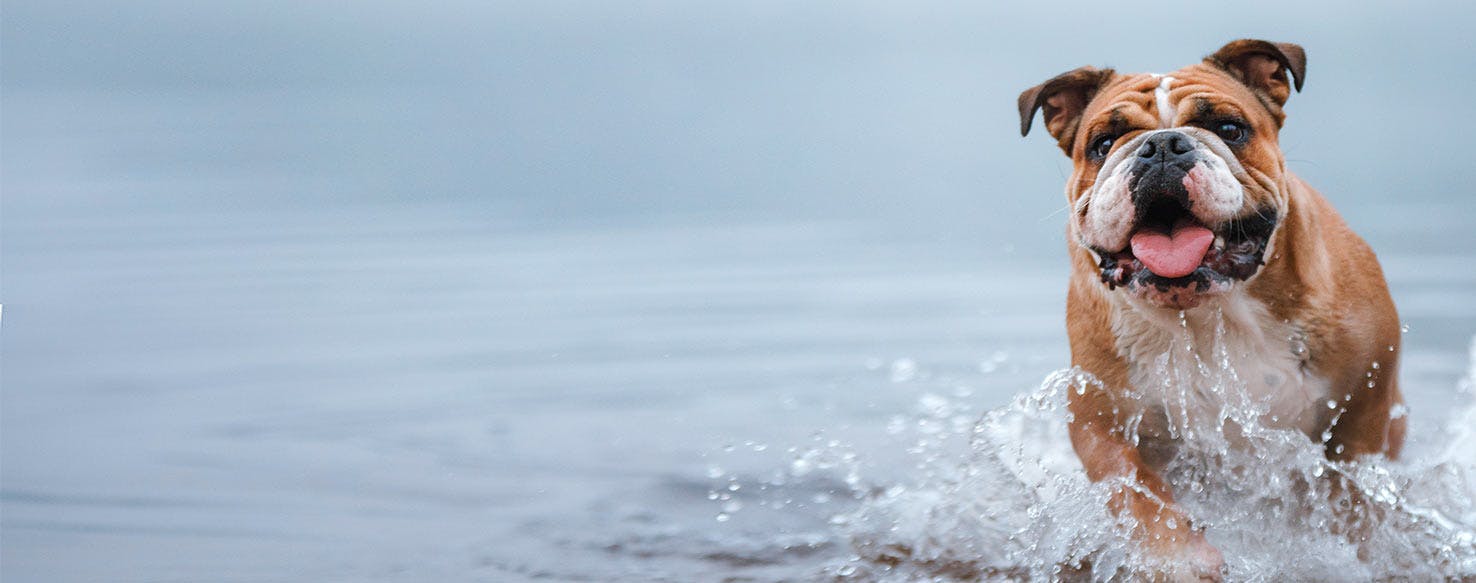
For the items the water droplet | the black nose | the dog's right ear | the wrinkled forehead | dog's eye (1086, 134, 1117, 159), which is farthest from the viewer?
the water droplet

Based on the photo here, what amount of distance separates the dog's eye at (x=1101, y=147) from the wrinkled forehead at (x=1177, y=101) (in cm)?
4

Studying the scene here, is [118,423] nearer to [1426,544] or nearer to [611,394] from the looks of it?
[611,394]

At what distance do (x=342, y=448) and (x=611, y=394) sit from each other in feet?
3.77

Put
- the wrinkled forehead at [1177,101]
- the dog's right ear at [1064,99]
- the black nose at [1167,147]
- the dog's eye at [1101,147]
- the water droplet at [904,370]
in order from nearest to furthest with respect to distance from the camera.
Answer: the black nose at [1167,147], the wrinkled forehead at [1177,101], the dog's eye at [1101,147], the dog's right ear at [1064,99], the water droplet at [904,370]

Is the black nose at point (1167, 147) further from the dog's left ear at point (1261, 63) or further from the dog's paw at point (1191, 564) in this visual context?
the dog's paw at point (1191, 564)

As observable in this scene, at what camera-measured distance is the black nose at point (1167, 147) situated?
4.18m

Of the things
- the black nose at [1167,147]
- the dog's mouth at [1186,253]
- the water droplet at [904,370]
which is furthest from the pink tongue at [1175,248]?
the water droplet at [904,370]

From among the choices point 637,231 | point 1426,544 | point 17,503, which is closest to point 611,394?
point 17,503

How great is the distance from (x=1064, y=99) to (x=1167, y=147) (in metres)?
0.76

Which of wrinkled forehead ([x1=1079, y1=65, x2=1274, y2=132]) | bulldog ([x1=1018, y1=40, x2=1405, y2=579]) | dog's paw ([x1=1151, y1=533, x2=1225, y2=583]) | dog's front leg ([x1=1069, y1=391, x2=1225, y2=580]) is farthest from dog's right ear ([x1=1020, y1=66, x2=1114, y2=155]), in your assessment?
dog's paw ([x1=1151, y1=533, x2=1225, y2=583])

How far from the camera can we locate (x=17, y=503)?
5.62m

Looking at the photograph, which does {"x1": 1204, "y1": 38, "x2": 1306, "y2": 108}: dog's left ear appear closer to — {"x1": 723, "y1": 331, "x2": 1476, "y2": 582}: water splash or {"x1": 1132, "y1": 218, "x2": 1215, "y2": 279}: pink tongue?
{"x1": 1132, "y1": 218, "x2": 1215, "y2": 279}: pink tongue

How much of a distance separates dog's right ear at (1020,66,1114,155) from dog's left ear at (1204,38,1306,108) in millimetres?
300

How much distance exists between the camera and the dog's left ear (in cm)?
458
